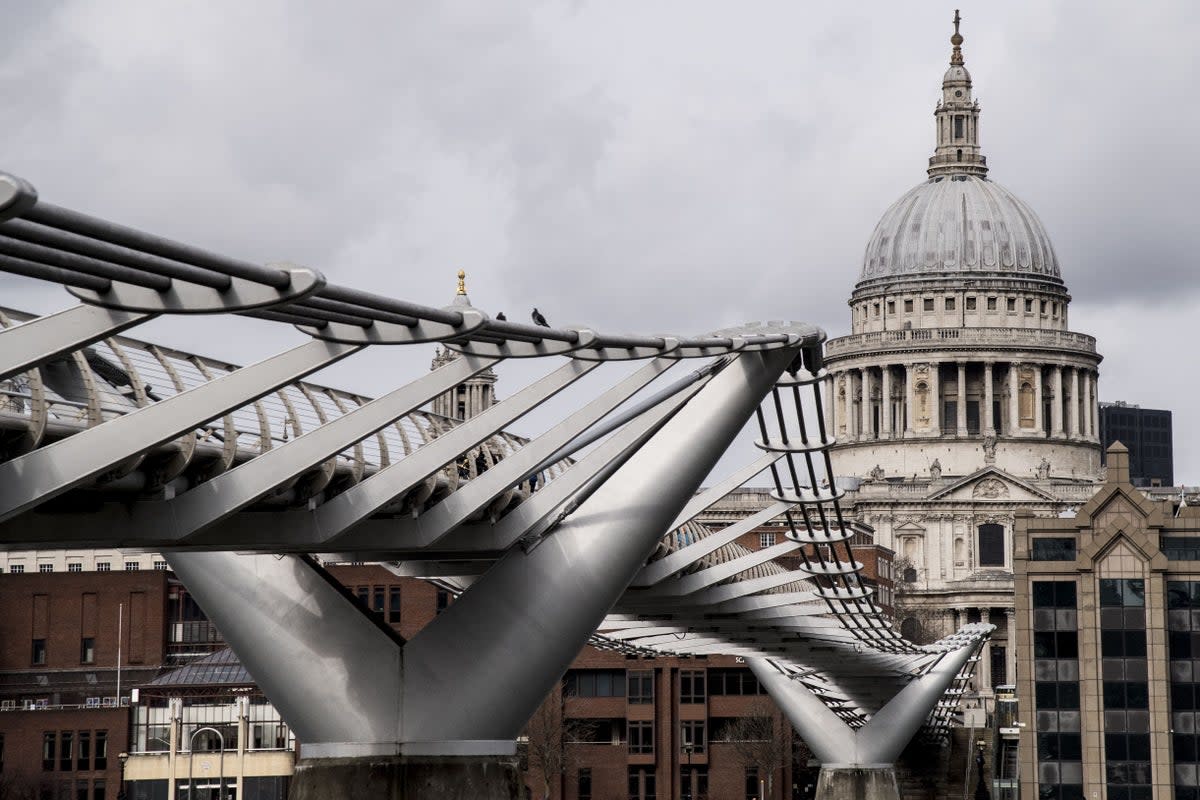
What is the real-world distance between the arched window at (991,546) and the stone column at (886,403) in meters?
12.1

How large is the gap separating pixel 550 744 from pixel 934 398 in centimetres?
9024

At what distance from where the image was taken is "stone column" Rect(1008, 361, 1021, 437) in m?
188

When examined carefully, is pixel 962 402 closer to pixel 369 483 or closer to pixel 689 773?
pixel 689 773

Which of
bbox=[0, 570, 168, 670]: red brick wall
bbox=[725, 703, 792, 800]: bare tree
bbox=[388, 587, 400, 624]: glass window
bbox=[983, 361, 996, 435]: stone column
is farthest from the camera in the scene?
bbox=[983, 361, 996, 435]: stone column

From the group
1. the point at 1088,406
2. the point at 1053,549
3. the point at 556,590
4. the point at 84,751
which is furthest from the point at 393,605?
the point at 1088,406

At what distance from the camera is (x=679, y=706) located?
361 ft

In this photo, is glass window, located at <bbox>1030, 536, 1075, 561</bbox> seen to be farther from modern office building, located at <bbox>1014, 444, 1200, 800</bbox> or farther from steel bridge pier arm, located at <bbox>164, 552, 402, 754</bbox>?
steel bridge pier arm, located at <bbox>164, 552, 402, 754</bbox>

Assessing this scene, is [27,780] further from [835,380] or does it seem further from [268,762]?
[835,380]

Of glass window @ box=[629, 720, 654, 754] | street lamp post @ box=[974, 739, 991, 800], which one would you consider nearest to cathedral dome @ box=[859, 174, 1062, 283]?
street lamp post @ box=[974, 739, 991, 800]

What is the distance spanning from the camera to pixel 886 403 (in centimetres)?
18950

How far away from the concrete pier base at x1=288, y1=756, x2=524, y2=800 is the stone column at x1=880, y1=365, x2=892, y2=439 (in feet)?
508

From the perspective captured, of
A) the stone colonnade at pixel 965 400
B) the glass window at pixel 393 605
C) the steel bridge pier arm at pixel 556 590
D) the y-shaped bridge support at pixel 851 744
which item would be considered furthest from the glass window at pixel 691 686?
the stone colonnade at pixel 965 400

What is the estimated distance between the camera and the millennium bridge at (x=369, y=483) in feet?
65.3

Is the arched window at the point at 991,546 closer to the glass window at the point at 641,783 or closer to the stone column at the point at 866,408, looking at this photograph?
the stone column at the point at 866,408
